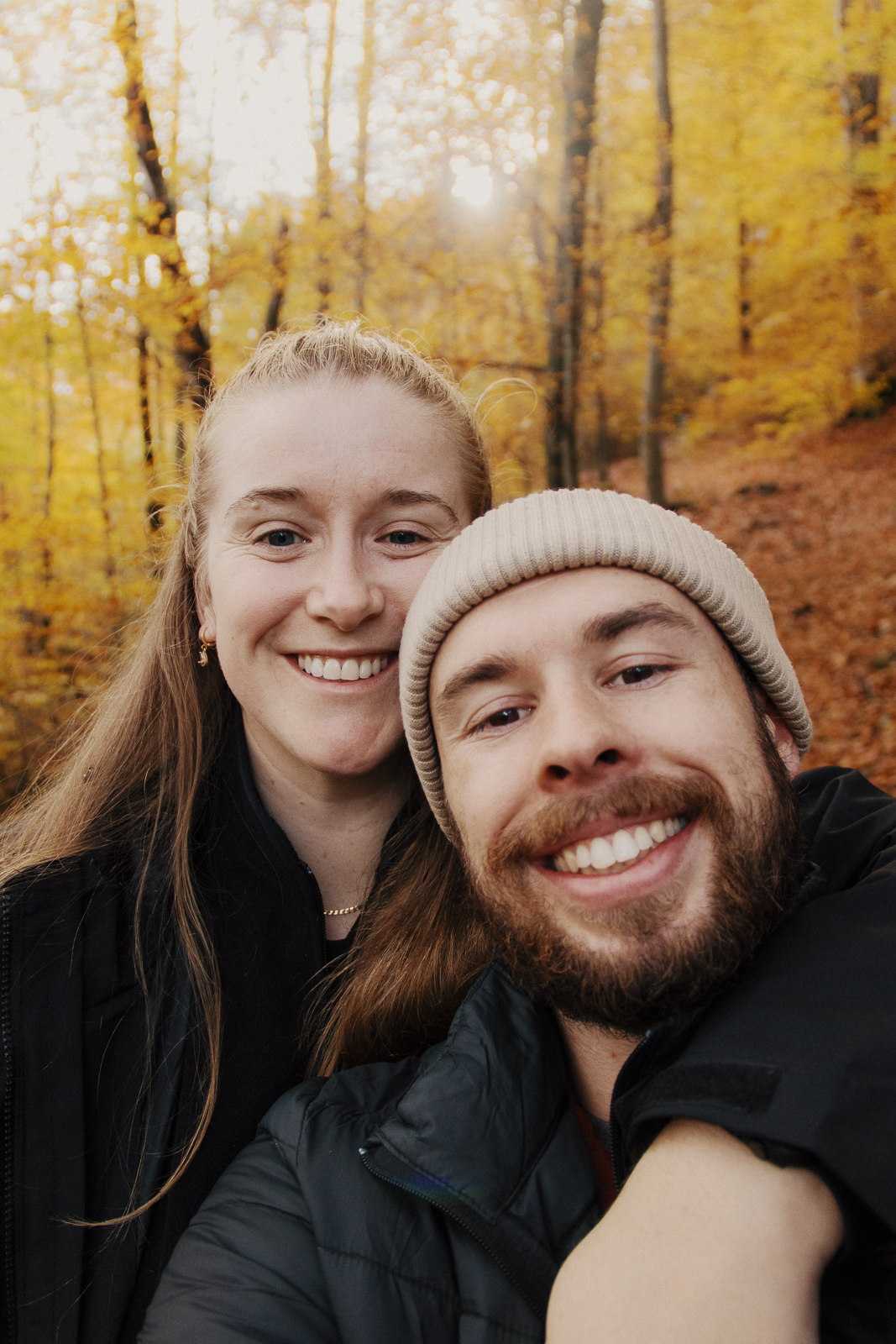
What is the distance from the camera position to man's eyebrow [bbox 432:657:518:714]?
1.81 meters

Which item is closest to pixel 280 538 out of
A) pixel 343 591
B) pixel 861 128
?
pixel 343 591

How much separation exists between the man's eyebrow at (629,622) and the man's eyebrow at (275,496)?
2.72ft

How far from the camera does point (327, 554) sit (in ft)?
7.01

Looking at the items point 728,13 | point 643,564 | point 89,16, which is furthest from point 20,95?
point 643,564

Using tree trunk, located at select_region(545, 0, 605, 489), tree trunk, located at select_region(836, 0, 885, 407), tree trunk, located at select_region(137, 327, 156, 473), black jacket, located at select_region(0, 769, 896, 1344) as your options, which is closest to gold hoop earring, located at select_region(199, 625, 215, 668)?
→ black jacket, located at select_region(0, 769, 896, 1344)

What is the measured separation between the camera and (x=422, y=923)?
228 centimetres

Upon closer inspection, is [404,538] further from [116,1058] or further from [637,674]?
[116,1058]

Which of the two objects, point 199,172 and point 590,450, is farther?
point 590,450

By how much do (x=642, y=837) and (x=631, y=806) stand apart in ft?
0.24

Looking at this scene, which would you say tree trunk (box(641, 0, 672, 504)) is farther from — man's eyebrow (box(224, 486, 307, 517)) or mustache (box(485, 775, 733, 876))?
mustache (box(485, 775, 733, 876))

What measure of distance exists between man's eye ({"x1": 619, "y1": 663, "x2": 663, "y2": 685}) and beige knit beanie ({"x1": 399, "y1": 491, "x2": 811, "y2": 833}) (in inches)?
9.1

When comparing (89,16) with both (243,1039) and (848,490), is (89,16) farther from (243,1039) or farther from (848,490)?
(848,490)

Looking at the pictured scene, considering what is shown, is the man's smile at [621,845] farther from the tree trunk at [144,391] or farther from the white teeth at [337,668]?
the tree trunk at [144,391]

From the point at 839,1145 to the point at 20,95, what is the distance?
33.3 feet
